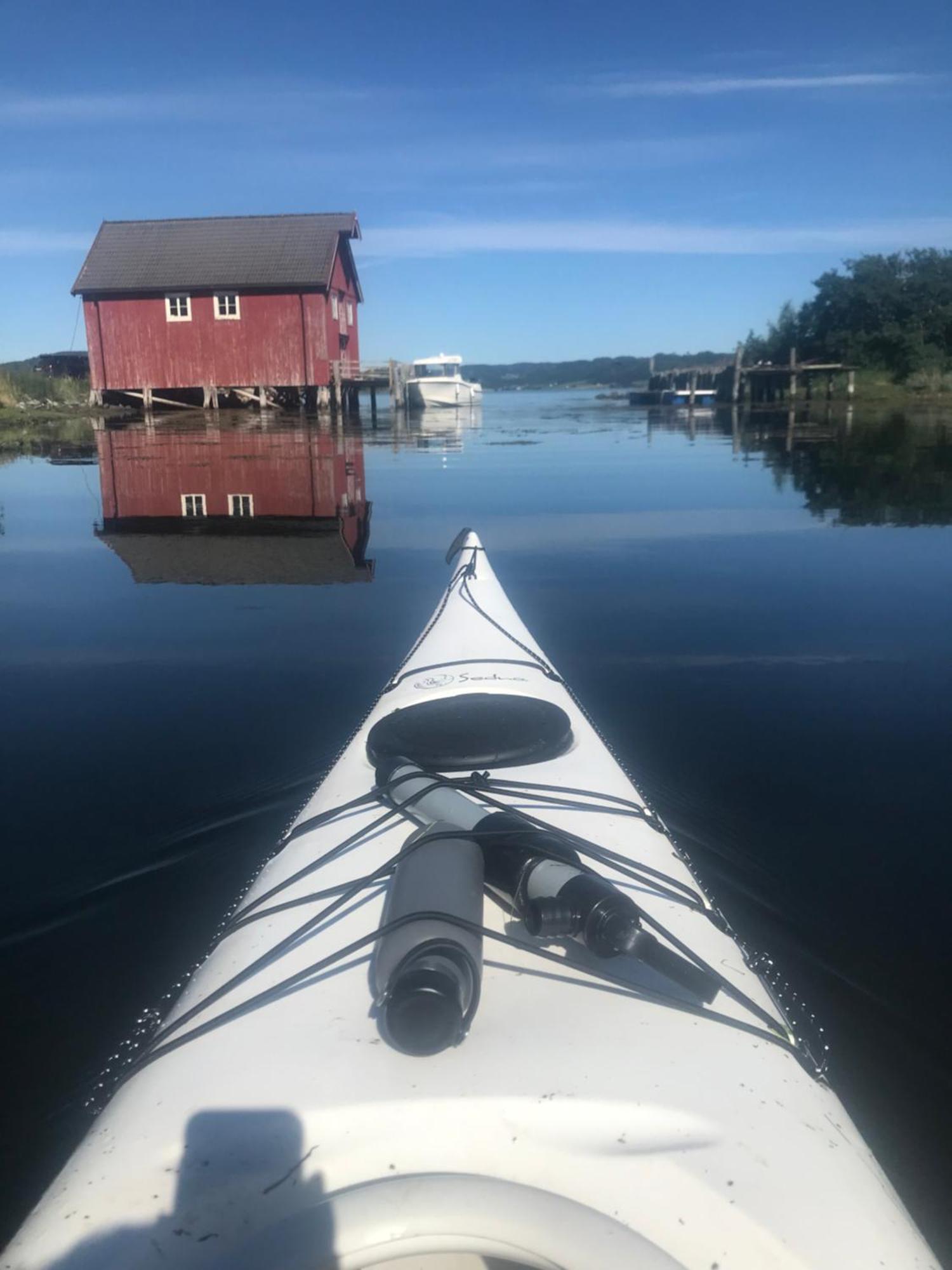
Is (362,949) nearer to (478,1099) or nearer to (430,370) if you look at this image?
(478,1099)

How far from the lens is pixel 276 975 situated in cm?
192

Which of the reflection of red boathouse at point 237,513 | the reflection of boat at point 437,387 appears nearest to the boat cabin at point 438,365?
the reflection of boat at point 437,387

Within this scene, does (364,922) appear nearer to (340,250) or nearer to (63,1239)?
(63,1239)

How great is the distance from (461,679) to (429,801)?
4.10ft

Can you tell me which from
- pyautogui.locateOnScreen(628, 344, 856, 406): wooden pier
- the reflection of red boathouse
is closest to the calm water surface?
the reflection of red boathouse

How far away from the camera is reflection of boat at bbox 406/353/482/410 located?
40.3 m

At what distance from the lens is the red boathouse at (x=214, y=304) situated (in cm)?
2825

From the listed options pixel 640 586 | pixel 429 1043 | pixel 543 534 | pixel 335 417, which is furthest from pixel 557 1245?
pixel 335 417

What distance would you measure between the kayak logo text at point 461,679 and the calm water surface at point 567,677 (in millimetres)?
702

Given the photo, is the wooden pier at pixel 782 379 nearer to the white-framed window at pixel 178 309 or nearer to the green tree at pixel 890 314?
the green tree at pixel 890 314

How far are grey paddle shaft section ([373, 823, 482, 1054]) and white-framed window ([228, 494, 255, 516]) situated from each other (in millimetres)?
9108

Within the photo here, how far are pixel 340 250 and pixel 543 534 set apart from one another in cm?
2465

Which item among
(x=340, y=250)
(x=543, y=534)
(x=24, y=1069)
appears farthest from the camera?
(x=340, y=250)

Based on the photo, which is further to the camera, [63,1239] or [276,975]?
[276,975]
